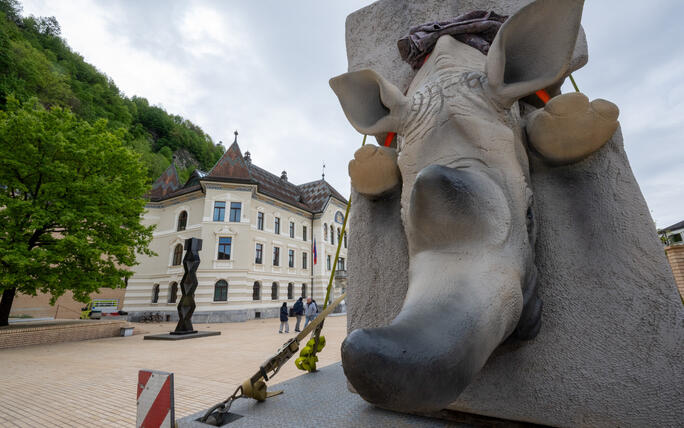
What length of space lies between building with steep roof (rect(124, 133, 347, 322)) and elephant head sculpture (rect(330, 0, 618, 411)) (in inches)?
811

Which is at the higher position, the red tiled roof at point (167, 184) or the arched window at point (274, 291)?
the red tiled roof at point (167, 184)

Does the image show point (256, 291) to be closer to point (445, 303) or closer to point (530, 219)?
point (530, 219)

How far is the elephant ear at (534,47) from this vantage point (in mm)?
997

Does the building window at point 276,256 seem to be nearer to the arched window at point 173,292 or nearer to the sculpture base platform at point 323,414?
the arched window at point 173,292

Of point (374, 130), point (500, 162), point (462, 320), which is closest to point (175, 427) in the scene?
point (462, 320)

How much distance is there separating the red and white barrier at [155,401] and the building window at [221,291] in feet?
65.4

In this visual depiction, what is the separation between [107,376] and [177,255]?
17141 mm

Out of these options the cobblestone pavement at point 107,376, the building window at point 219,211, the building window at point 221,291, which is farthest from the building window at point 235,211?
the cobblestone pavement at point 107,376

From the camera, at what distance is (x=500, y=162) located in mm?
964

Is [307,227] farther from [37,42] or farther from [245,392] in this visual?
[37,42]

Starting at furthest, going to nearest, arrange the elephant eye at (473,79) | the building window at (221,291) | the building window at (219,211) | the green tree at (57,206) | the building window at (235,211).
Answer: the building window at (235,211) < the building window at (219,211) < the building window at (221,291) < the green tree at (57,206) < the elephant eye at (473,79)

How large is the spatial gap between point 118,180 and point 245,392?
44.2ft

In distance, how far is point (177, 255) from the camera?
2161 cm

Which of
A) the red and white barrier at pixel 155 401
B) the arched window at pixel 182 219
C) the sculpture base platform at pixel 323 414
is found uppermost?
the arched window at pixel 182 219
